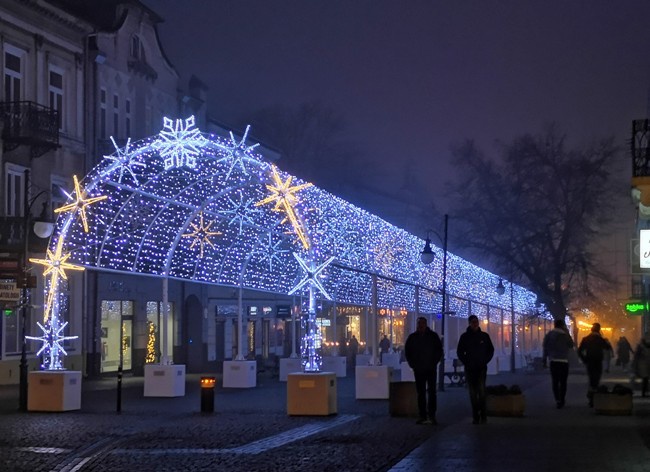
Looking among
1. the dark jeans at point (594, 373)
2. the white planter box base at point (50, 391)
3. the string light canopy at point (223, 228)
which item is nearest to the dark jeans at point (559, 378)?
the dark jeans at point (594, 373)

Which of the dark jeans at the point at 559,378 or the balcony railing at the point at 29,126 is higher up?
the balcony railing at the point at 29,126

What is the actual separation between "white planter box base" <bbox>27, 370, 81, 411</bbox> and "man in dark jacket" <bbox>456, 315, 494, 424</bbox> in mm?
8392

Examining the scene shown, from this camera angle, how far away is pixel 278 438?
17547mm

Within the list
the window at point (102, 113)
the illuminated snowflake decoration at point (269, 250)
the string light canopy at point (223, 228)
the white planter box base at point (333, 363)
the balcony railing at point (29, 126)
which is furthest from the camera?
the window at point (102, 113)

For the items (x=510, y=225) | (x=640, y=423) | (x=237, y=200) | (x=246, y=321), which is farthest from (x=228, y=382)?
(x=510, y=225)

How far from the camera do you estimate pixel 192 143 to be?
83.1ft

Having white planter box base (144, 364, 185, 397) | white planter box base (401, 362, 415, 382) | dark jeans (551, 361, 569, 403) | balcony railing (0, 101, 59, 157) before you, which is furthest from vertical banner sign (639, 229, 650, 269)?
balcony railing (0, 101, 59, 157)

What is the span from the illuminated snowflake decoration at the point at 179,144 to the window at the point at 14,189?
12150mm

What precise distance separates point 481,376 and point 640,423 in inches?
111

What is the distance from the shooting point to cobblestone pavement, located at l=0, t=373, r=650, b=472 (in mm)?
14305

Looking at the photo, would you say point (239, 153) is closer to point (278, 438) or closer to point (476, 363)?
point (476, 363)

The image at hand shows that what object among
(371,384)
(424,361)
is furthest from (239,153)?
(424,361)

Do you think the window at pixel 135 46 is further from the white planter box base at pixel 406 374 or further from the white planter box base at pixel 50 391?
the white planter box base at pixel 50 391

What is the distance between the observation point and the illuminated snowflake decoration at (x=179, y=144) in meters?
25.2
